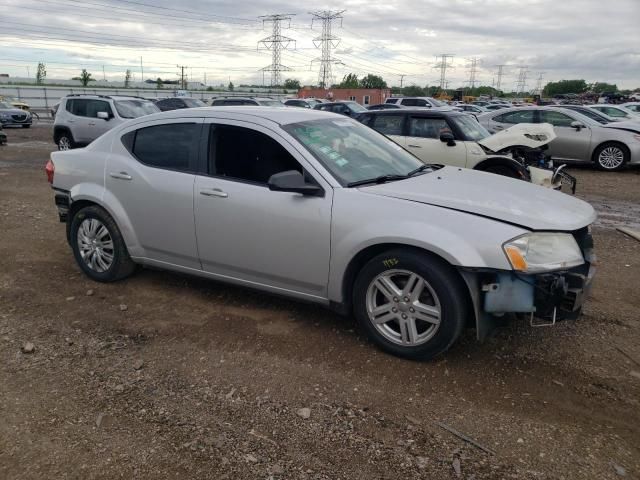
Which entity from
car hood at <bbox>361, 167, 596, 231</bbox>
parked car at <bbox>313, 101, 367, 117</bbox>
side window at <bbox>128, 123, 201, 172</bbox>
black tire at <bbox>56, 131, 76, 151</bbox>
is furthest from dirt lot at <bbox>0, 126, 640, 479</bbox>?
parked car at <bbox>313, 101, 367, 117</bbox>

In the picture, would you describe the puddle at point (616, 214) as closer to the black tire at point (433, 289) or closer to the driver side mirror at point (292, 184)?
the black tire at point (433, 289)

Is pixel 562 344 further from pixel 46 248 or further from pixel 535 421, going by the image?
pixel 46 248

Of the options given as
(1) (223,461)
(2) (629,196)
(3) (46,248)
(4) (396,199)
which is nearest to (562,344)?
(4) (396,199)

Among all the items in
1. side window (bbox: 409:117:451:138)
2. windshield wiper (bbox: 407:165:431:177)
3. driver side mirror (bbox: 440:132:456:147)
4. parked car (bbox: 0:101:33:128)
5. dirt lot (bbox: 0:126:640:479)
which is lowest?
dirt lot (bbox: 0:126:640:479)

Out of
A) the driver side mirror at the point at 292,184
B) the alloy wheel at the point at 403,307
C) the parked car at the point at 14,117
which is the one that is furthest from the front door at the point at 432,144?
the parked car at the point at 14,117

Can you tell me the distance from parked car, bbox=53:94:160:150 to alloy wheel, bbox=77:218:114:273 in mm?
10409

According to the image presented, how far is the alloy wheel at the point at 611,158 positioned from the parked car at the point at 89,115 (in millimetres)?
12227

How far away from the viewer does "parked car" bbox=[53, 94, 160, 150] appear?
14.8 meters

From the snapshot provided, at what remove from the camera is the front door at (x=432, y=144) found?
31.2 feet

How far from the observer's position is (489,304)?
3.29 meters

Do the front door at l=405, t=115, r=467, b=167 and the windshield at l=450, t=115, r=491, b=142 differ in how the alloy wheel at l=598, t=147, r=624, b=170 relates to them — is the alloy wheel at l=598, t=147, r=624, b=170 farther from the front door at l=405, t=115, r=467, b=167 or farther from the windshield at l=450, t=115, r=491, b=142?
the front door at l=405, t=115, r=467, b=167

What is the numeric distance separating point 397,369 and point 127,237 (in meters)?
2.71

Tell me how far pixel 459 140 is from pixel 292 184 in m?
6.72

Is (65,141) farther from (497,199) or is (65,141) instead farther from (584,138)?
(497,199)
